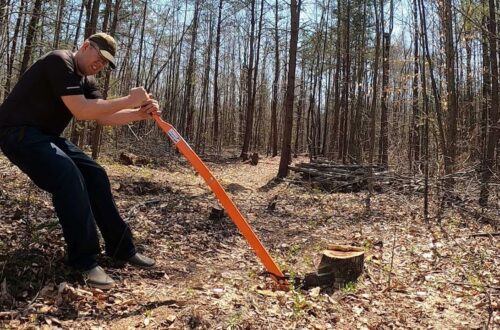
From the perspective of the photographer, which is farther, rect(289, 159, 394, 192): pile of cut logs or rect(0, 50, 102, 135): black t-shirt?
rect(289, 159, 394, 192): pile of cut logs

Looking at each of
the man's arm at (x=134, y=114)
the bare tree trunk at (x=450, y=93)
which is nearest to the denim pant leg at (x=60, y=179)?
the man's arm at (x=134, y=114)

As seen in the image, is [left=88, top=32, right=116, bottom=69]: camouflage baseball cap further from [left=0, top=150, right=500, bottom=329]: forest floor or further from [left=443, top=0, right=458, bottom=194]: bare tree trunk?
[left=443, top=0, right=458, bottom=194]: bare tree trunk

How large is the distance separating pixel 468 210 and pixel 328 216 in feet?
8.32

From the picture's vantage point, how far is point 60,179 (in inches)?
127

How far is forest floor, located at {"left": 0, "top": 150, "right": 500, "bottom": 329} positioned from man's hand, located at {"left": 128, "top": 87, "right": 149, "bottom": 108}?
1476 millimetres

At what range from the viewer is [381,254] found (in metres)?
5.17

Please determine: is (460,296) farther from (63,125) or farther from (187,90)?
(187,90)

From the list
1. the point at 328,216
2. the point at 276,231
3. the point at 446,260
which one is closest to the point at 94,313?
the point at 276,231

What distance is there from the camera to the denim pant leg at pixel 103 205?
3.68 meters

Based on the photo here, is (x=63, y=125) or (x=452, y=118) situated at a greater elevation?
(x=452, y=118)

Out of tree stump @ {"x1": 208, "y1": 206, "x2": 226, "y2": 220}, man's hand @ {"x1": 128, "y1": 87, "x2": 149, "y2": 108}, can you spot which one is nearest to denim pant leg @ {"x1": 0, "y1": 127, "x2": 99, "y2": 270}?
man's hand @ {"x1": 128, "y1": 87, "x2": 149, "y2": 108}

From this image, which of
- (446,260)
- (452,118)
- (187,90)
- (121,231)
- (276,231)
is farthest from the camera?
(187,90)

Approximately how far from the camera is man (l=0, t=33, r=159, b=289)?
3.24 m

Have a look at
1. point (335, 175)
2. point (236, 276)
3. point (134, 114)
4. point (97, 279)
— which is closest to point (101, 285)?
point (97, 279)
